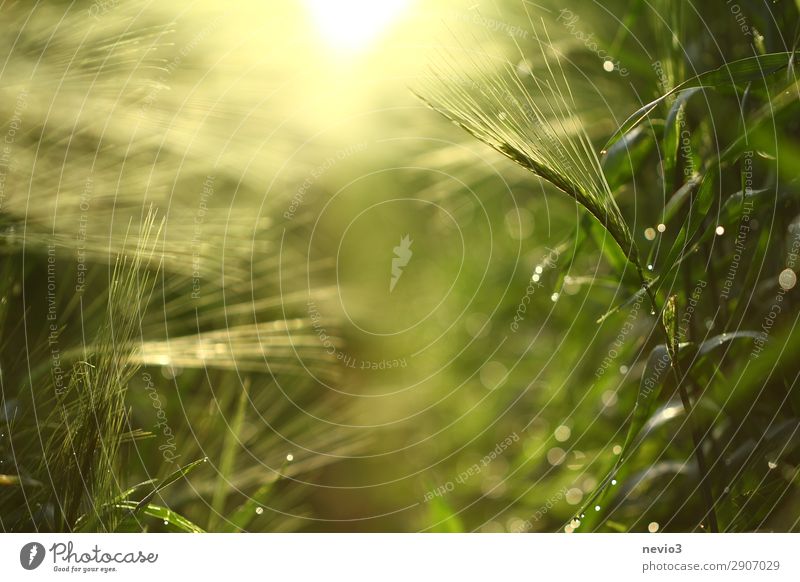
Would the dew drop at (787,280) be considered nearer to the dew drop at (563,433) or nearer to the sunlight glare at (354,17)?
the dew drop at (563,433)

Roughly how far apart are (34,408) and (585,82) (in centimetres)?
55

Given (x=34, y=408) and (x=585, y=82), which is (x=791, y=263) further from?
(x=34, y=408)

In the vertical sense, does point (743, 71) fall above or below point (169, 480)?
above

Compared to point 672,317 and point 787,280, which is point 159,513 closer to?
point 672,317

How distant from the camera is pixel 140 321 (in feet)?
1.78

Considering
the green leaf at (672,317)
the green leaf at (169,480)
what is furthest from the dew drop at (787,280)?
the green leaf at (169,480)

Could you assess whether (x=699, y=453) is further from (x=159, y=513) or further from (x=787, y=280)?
(x=159, y=513)

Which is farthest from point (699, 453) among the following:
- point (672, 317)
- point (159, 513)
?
point (159, 513)
